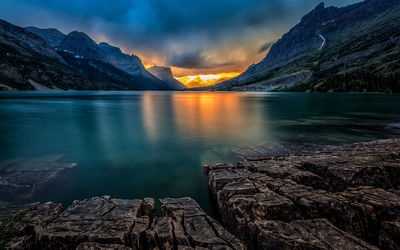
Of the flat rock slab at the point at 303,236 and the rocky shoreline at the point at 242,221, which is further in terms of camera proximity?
the rocky shoreline at the point at 242,221

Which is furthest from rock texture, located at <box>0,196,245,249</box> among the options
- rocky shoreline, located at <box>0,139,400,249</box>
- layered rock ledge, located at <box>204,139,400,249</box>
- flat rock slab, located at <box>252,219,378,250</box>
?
layered rock ledge, located at <box>204,139,400,249</box>

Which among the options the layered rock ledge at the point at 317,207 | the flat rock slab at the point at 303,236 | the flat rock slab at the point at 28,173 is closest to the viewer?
the flat rock slab at the point at 303,236

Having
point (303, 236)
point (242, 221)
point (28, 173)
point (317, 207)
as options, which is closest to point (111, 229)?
point (242, 221)

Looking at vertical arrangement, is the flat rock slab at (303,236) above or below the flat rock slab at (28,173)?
above

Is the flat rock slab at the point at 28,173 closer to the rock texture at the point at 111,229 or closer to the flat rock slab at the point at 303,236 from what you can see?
the rock texture at the point at 111,229

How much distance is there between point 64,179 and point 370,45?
233336mm

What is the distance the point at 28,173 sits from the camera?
10.2 metres

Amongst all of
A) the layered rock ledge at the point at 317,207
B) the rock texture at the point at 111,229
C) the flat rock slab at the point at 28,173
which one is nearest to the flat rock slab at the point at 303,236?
the layered rock ledge at the point at 317,207

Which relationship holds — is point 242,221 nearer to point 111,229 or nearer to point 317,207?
point 317,207

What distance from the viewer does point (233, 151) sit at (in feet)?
47.9

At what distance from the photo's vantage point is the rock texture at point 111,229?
165 inches

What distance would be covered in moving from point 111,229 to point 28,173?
30.3ft

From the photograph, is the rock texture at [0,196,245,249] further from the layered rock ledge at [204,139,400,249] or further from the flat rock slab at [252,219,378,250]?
the layered rock ledge at [204,139,400,249]

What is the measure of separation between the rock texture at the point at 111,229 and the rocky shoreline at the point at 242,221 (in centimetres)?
2
